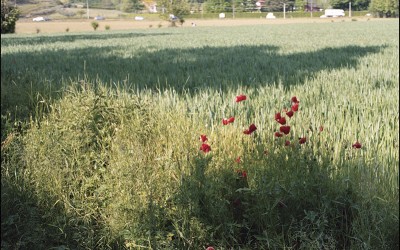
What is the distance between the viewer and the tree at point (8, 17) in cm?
4327

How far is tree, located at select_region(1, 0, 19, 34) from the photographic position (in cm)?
4327

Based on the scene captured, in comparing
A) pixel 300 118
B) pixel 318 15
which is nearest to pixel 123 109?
pixel 300 118

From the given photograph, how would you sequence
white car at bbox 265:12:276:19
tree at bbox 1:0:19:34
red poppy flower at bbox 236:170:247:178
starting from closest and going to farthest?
red poppy flower at bbox 236:170:247:178 < tree at bbox 1:0:19:34 < white car at bbox 265:12:276:19

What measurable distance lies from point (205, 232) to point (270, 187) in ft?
1.52

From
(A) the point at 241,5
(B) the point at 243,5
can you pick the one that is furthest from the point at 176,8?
(A) the point at 241,5

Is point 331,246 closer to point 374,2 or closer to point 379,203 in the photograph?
point 379,203

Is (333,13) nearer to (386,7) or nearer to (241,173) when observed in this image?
(386,7)

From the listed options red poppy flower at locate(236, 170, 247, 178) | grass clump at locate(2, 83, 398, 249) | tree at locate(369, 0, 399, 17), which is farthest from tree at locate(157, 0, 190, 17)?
red poppy flower at locate(236, 170, 247, 178)

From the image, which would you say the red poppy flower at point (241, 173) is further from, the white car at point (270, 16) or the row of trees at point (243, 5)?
the white car at point (270, 16)

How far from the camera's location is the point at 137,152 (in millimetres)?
3004

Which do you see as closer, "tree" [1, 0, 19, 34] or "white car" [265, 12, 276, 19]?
"tree" [1, 0, 19, 34]

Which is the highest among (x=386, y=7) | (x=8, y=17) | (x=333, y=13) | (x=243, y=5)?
(x=243, y=5)

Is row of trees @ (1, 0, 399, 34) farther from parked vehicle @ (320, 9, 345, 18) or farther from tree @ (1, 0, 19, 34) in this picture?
tree @ (1, 0, 19, 34)

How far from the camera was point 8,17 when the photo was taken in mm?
47156
